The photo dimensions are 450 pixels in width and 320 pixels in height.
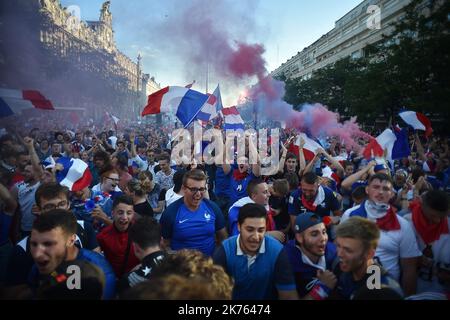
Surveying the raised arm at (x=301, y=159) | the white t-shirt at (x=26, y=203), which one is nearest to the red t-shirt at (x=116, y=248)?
the white t-shirt at (x=26, y=203)

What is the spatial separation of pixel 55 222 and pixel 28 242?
410 millimetres

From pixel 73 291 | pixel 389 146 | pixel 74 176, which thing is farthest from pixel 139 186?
pixel 389 146

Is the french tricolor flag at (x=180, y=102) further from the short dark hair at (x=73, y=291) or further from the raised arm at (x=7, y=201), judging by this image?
the short dark hair at (x=73, y=291)

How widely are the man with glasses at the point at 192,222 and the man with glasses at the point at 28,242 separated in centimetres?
86

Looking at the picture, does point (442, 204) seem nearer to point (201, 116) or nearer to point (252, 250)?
point (252, 250)

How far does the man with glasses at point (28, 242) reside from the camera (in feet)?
8.74

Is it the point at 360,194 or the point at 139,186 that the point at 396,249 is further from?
the point at 139,186

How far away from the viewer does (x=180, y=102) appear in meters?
8.55

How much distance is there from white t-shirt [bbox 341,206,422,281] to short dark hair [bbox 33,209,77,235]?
2.93 metres

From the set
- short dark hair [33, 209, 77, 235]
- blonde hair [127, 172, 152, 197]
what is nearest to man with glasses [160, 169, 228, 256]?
blonde hair [127, 172, 152, 197]

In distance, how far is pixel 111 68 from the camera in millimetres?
63031

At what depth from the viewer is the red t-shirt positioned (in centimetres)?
334

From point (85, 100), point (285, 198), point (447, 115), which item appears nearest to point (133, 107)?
point (85, 100)
